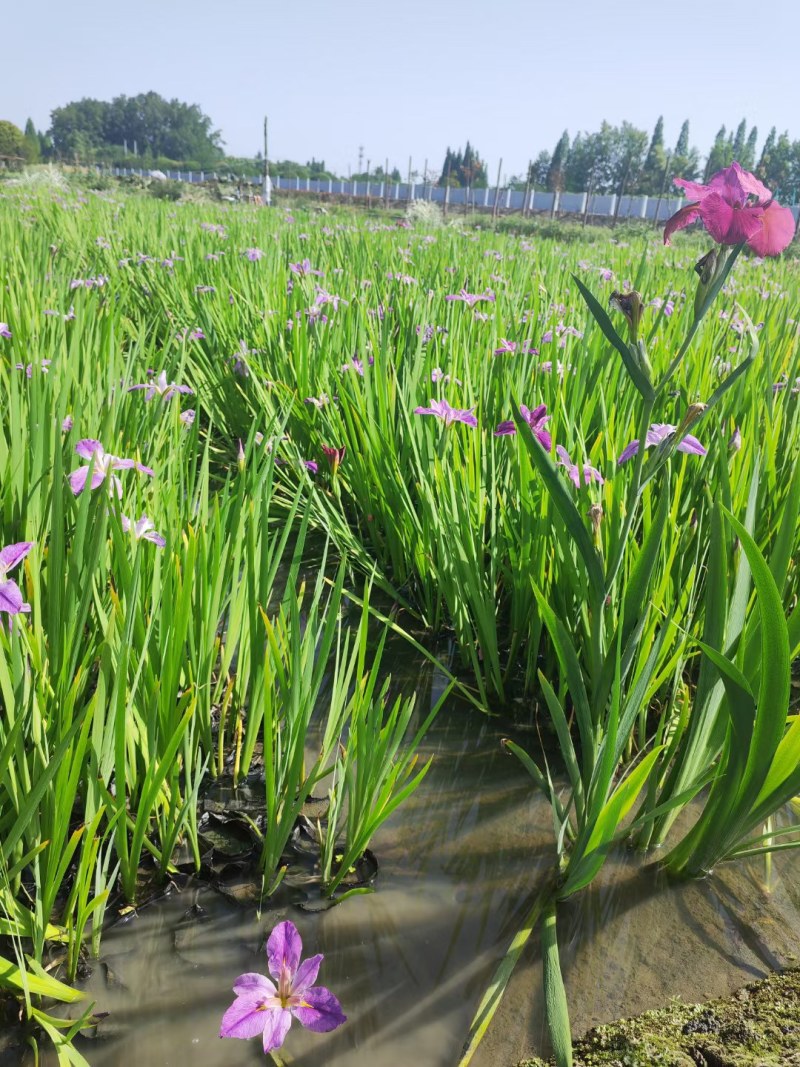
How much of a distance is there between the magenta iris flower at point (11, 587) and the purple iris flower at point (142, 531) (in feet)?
0.65

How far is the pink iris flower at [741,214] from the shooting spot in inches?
28.4

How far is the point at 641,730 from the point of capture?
127 cm

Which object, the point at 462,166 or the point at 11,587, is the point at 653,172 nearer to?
the point at 462,166

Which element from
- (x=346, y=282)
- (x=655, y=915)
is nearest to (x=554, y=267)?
(x=346, y=282)

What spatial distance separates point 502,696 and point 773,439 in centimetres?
74

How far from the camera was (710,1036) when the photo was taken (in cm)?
85

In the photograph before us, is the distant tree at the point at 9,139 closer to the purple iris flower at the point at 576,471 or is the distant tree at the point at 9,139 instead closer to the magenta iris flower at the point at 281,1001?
the purple iris flower at the point at 576,471

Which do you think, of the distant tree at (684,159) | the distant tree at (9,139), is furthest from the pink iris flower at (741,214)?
the distant tree at (9,139)

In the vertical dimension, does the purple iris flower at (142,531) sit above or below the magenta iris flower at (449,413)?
below

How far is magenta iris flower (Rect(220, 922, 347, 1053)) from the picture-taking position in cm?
73

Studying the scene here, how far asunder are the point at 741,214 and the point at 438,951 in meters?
0.97

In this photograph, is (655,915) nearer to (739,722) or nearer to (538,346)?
(739,722)

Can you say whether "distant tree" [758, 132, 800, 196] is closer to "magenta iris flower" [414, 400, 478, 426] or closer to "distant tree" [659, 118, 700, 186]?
"distant tree" [659, 118, 700, 186]

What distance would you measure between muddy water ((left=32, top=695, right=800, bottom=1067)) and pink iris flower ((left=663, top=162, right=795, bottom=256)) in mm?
898
